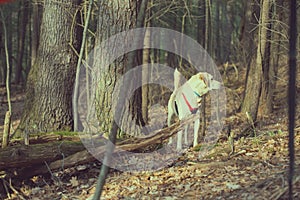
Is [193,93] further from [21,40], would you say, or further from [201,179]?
[21,40]

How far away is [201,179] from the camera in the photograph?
6.27m

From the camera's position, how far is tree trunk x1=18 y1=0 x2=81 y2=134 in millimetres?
9531

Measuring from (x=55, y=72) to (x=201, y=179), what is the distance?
4.62 meters

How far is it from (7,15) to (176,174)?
76.8 feet

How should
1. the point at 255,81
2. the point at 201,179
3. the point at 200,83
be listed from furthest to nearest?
the point at 255,81, the point at 200,83, the point at 201,179

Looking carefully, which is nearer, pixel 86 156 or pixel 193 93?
pixel 86 156

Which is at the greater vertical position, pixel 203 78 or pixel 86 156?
pixel 203 78

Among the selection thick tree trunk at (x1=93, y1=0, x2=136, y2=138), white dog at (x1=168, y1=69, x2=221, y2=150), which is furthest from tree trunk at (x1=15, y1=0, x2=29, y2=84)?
white dog at (x1=168, y1=69, x2=221, y2=150)

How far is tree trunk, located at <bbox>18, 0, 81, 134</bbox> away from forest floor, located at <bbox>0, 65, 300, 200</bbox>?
247 centimetres

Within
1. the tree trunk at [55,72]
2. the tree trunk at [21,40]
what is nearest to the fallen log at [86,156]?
the tree trunk at [55,72]

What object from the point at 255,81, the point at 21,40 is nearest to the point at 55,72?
the point at 255,81

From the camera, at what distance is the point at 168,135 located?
24.4ft

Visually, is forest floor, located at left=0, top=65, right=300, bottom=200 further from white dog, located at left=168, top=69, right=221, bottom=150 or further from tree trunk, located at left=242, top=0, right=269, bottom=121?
tree trunk, located at left=242, top=0, right=269, bottom=121

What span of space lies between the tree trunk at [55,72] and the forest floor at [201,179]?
2.47 m
